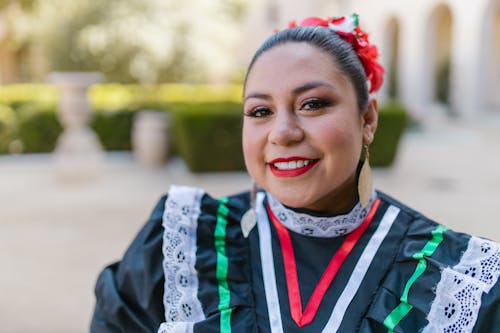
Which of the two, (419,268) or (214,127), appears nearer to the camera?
(419,268)

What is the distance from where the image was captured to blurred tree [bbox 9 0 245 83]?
11344 mm

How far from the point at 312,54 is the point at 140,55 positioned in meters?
10.5

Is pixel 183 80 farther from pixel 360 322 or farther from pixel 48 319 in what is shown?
pixel 360 322

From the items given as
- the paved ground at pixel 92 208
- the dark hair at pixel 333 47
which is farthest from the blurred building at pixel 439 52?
the dark hair at pixel 333 47

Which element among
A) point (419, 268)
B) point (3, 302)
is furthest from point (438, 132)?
point (419, 268)

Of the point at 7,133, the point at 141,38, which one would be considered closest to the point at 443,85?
the point at 141,38

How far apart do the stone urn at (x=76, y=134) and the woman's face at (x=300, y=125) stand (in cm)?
727

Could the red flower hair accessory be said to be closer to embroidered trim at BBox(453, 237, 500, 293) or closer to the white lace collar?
the white lace collar

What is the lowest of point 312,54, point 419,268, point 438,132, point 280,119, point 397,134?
point 438,132

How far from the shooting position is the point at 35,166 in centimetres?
933

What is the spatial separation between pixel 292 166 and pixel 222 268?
0.33 metres

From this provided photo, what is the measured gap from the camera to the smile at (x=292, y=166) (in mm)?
1293

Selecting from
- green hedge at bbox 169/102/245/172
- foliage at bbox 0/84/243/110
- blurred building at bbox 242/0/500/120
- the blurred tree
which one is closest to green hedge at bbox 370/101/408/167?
green hedge at bbox 169/102/245/172

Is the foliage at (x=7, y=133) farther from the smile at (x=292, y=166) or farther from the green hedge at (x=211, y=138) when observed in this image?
the smile at (x=292, y=166)
